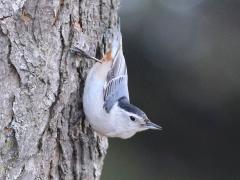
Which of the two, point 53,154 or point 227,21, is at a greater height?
point 227,21

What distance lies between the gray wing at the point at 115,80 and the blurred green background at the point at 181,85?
1.79 m

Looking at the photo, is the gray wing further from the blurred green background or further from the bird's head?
the blurred green background

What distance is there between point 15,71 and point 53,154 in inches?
18.5

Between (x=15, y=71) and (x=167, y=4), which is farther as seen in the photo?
(x=167, y=4)

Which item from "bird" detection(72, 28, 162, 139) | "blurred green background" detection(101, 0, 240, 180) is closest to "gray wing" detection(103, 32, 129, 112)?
"bird" detection(72, 28, 162, 139)

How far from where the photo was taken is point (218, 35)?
585 cm

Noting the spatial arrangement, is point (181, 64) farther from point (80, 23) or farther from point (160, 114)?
point (80, 23)

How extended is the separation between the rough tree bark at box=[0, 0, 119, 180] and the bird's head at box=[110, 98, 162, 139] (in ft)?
0.52

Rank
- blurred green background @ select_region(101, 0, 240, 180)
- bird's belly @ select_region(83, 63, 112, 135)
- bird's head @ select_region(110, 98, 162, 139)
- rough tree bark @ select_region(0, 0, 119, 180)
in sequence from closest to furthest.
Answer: rough tree bark @ select_region(0, 0, 119, 180) → bird's belly @ select_region(83, 63, 112, 135) → bird's head @ select_region(110, 98, 162, 139) → blurred green background @ select_region(101, 0, 240, 180)

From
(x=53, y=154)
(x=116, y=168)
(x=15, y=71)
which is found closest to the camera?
(x=15, y=71)

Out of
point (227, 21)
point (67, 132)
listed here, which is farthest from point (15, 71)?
point (227, 21)

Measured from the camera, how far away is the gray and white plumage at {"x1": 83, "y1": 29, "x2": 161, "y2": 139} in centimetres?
364

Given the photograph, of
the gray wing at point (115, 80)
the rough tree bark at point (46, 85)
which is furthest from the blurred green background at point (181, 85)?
the rough tree bark at point (46, 85)

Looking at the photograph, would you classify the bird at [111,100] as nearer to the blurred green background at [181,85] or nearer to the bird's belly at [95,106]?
the bird's belly at [95,106]
